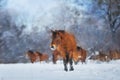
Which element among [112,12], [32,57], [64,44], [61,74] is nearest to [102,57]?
[112,12]

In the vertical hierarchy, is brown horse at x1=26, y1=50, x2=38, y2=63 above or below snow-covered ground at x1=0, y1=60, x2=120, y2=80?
below

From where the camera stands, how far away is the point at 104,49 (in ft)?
74.3

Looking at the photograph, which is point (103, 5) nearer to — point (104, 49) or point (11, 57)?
point (104, 49)

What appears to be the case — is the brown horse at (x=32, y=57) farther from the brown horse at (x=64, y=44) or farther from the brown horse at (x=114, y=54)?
the brown horse at (x=64, y=44)

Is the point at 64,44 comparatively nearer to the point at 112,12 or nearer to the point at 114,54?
the point at 114,54

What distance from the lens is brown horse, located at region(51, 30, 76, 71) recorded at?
10953mm

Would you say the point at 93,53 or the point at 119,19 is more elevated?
the point at 119,19

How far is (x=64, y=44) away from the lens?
11.4 meters

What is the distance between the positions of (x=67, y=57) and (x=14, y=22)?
22316mm

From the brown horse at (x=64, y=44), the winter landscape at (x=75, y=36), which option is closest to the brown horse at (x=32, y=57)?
the winter landscape at (x=75, y=36)

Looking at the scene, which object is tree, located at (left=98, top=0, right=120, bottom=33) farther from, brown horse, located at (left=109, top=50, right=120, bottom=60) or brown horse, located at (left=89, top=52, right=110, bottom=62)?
brown horse, located at (left=89, top=52, right=110, bottom=62)

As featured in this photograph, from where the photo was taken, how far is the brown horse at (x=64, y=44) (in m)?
11.0

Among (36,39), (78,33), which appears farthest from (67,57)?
(36,39)

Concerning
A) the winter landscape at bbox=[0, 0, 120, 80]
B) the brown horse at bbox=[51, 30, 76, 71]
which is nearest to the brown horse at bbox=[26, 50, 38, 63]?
the winter landscape at bbox=[0, 0, 120, 80]
